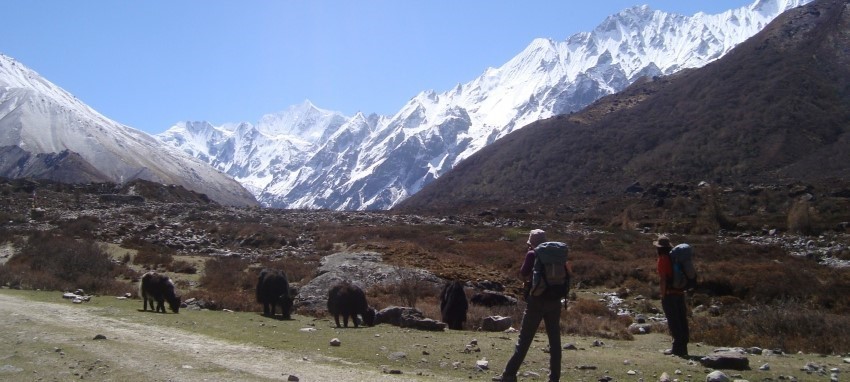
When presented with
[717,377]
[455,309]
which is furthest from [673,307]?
[455,309]

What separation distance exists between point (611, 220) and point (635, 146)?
6596 centimetres

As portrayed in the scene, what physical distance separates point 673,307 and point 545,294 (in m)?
3.84

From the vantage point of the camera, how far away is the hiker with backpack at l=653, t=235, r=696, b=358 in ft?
36.7

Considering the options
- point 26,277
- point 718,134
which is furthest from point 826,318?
point 718,134

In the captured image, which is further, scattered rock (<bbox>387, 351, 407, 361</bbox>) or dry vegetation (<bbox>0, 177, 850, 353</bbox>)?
dry vegetation (<bbox>0, 177, 850, 353</bbox>)

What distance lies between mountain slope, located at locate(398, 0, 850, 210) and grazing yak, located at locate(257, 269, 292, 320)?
6258 centimetres

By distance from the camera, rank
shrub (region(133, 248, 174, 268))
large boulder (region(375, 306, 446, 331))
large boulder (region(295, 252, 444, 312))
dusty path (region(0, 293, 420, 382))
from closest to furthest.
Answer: dusty path (region(0, 293, 420, 382)), large boulder (region(375, 306, 446, 331)), large boulder (region(295, 252, 444, 312)), shrub (region(133, 248, 174, 268))


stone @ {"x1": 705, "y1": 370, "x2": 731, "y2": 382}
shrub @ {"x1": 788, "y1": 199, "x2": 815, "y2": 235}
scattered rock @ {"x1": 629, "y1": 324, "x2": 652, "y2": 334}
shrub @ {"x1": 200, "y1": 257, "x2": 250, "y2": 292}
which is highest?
shrub @ {"x1": 788, "y1": 199, "x2": 815, "y2": 235}

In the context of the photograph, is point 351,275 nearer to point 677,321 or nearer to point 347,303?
point 347,303

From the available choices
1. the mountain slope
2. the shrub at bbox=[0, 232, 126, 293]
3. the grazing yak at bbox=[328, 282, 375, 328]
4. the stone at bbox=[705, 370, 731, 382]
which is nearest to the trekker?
the stone at bbox=[705, 370, 731, 382]

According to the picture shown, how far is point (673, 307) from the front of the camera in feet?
37.6

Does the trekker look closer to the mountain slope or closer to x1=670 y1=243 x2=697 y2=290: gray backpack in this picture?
x1=670 y1=243 x2=697 y2=290: gray backpack

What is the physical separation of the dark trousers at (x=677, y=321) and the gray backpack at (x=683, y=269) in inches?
9.3

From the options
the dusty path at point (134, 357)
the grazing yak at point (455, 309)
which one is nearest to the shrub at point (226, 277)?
the grazing yak at point (455, 309)
